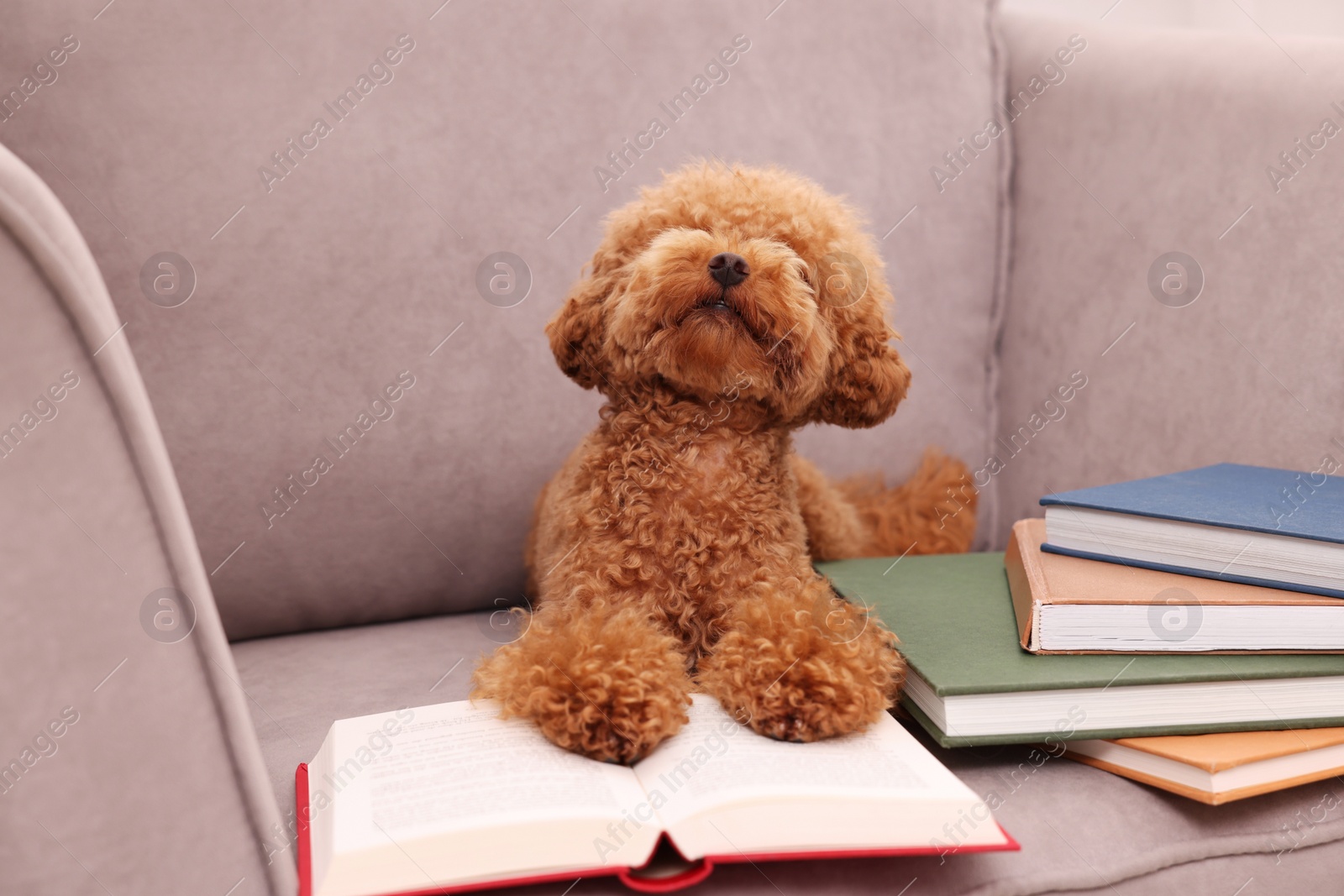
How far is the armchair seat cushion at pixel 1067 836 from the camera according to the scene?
2.26ft

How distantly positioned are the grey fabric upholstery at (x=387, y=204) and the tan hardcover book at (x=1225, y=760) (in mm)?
663

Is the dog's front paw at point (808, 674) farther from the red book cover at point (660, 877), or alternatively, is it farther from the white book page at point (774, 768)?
the red book cover at point (660, 877)

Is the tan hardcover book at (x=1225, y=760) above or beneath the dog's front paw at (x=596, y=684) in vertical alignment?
beneath

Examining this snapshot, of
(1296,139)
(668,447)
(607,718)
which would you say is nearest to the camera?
(607,718)

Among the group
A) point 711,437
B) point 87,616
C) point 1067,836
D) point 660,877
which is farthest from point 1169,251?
point 87,616

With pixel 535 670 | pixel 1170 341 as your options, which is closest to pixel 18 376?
pixel 535 670

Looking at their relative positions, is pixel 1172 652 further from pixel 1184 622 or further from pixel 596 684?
pixel 596 684

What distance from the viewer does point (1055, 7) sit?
2.14 metres

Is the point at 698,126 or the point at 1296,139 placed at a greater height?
the point at 698,126

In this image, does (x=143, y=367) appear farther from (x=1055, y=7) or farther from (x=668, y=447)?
(x=1055, y=7)

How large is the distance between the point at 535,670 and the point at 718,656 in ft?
0.59

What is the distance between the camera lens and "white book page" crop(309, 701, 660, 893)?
0.62 meters

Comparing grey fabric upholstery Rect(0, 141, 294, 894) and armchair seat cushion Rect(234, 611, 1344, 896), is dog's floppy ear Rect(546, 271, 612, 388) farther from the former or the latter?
grey fabric upholstery Rect(0, 141, 294, 894)

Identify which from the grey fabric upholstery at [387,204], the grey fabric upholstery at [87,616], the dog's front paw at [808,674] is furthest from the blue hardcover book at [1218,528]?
the grey fabric upholstery at [87,616]
